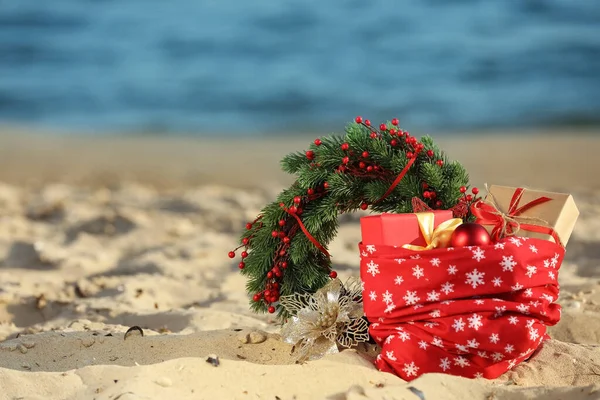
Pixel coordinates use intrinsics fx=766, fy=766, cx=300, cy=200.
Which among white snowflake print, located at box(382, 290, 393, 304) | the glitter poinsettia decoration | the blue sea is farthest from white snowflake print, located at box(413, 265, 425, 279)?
the blue sea

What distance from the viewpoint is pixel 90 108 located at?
11.5 metres

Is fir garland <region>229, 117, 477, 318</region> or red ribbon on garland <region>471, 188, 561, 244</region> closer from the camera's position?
red ribbon on garland <region>471, 188, 561, 244</region>

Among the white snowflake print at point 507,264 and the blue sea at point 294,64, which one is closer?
the white snowflake print at point 507,264

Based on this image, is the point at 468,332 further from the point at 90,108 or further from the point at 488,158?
the point at 90,108

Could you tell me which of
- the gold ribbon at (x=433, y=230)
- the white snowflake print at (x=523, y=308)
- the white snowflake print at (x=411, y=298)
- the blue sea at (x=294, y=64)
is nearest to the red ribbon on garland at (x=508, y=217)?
the gold ribbon at (x=433, y=230)

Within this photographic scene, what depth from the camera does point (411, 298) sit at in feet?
7.40

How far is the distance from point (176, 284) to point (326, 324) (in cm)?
161

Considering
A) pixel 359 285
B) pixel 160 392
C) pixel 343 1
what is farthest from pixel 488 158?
pixel 343 1

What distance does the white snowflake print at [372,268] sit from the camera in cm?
230

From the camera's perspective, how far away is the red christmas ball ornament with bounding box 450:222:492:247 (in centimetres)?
223

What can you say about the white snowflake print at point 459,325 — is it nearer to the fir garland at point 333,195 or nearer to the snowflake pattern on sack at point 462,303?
the snowflake pattern on sack at point 462,303

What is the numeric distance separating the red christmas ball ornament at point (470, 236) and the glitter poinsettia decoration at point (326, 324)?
17.9 inches

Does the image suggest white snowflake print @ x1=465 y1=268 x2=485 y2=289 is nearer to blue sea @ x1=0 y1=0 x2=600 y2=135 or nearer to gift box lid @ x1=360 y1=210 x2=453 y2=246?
gift box lid @ x1=360 y1=210 x2=453 y2=246

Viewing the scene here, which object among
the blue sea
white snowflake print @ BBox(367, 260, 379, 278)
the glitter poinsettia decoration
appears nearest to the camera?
white snowflake print @ BBox(367, 260, 379, 278)
